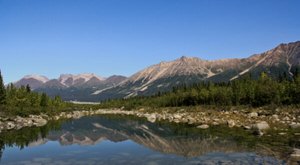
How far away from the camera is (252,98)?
107 metres

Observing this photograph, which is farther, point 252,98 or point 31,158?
point 252,98

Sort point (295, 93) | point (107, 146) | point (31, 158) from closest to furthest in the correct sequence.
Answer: point (31, 158), point (107, 146), point (295, 93)

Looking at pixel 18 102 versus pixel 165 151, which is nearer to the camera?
pixel 165 151

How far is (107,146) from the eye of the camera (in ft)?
164

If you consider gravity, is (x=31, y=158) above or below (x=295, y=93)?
below

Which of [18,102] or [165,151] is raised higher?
[18,102]

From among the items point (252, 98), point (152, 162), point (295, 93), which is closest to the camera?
point (152, 162)

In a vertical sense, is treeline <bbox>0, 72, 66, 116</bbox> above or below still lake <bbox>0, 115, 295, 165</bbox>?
above

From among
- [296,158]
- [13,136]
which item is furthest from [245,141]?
[13,136]

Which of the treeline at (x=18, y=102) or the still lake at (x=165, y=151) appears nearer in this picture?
the still lake at (x=165, y=151)

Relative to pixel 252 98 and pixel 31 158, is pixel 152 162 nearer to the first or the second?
pixel 31 158

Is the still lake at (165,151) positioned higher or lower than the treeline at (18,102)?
lower

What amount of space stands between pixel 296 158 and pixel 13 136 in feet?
152

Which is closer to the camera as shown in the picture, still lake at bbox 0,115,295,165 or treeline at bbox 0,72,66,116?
still lake at bbox 0,115,295,165
